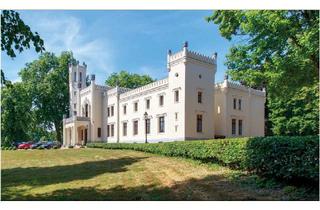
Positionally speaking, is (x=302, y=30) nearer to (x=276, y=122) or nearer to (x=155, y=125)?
(x=155, y=125)

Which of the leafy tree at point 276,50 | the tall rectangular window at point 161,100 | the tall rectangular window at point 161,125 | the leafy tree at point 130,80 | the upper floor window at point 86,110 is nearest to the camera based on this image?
the leafy tree at point 276,50

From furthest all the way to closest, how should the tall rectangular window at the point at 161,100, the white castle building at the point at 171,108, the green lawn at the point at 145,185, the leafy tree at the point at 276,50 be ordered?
the tall rectangular window at the point at 161,100
the white castle building at the point at 171,108
the leafy tree at the point at 276,50
the green lawn at the point at 145,185

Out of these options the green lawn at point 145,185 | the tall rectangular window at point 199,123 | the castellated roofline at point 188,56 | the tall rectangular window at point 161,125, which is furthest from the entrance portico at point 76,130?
the green lawn at point 145,185

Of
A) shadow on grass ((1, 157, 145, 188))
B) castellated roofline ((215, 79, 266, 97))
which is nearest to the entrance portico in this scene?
castellated roofline ((215, 79, 266, 97))

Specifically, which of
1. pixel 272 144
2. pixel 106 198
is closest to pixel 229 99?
pixel 272 144

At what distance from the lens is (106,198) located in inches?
346

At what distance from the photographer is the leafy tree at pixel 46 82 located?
1389 inches

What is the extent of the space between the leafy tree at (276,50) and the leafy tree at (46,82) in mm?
22135

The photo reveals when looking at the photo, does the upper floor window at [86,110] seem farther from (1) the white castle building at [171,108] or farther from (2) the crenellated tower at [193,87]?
(2) the crenellated tower at [193,87]

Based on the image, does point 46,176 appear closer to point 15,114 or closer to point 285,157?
point 285,157

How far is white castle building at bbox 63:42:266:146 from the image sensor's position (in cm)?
2656

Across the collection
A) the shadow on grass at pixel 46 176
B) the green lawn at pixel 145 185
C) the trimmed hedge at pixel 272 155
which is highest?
the trimmed hedge at pixel 272 155

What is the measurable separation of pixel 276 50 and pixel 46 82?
26.7 meters
